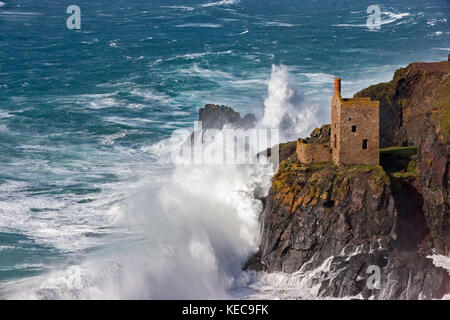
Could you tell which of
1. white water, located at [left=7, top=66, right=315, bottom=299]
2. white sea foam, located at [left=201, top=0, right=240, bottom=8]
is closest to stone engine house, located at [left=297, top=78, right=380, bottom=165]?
white water, located at [left=7, top=66, right=315, bottom=299]

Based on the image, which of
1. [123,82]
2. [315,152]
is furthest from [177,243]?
[123,82]

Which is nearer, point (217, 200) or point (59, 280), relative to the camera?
point (59, 280)

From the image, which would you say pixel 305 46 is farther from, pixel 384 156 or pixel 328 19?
pixel 384 156

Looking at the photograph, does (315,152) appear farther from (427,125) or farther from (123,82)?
(123,82)

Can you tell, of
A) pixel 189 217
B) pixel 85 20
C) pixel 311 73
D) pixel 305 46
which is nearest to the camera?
pixel 189 217

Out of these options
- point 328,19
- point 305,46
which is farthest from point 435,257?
point 328,19

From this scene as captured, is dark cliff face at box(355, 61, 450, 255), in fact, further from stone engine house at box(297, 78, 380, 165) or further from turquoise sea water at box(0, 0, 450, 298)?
turquoise sea water at box(0, 0, 450, 298)
